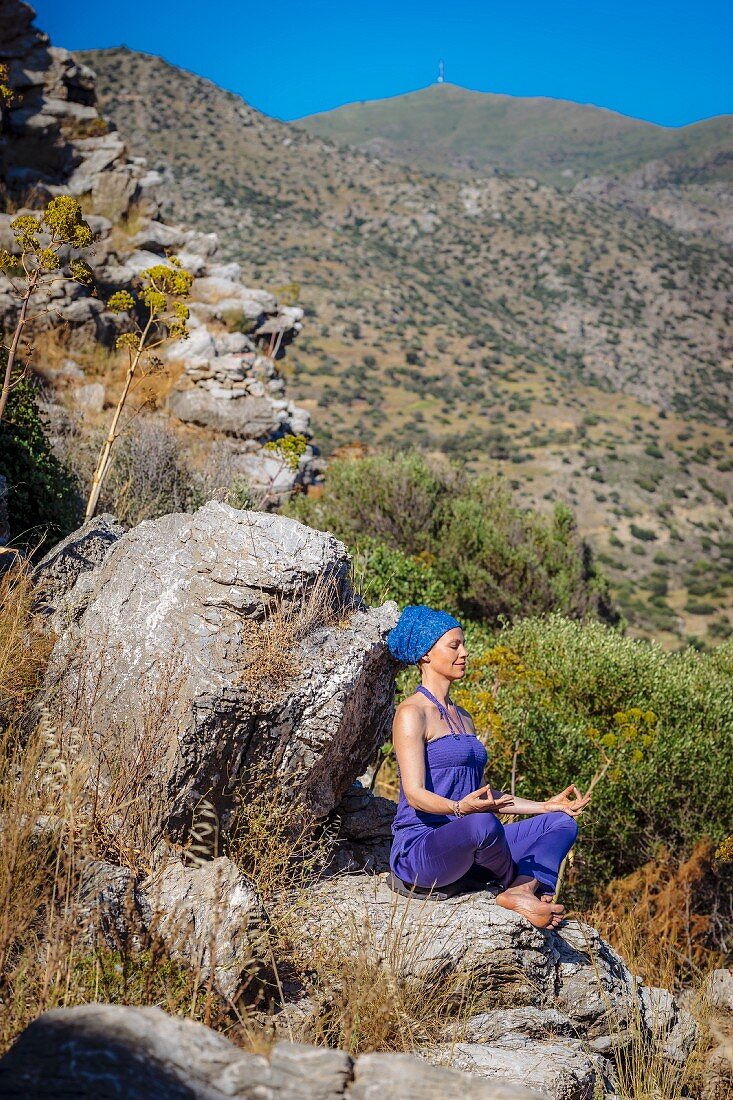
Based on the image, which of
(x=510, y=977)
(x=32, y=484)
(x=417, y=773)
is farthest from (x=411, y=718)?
(x=32, y=484)

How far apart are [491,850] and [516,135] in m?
177

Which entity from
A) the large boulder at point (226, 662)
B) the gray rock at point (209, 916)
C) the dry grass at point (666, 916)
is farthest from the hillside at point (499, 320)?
the gray rock at point (209, 916)

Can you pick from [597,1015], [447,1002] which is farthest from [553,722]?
[447,1002]

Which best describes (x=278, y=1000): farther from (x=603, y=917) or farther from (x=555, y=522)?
(x=555, y=522)

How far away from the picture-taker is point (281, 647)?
3383mm

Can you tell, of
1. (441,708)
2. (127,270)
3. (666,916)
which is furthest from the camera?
(127,270)

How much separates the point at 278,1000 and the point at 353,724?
1184 mm

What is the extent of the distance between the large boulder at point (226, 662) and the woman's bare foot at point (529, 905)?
902 millimetres

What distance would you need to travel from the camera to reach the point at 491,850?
10.6 ft

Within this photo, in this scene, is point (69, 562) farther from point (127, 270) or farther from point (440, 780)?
point (127, 270)

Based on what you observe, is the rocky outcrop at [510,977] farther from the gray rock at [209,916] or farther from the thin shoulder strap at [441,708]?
the thin shoulder strap at [441,708]

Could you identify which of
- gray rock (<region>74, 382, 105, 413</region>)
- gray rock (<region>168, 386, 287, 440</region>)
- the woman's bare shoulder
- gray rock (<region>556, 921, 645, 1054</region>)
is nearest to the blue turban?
the woman's bare shoulder

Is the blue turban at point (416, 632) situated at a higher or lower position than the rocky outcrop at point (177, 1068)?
higher

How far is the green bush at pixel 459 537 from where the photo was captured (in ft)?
34.7
